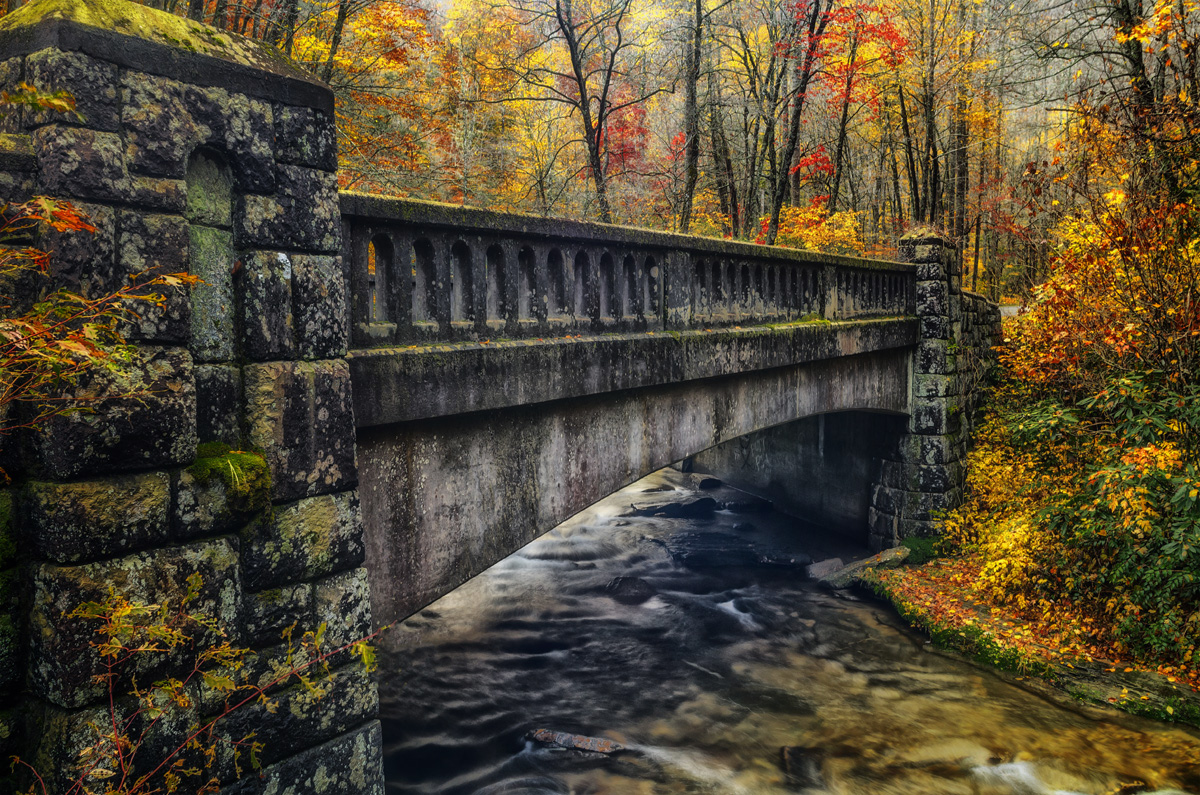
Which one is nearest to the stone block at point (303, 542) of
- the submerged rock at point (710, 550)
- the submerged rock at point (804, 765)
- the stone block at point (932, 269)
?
the submerged rock at point (804, 765)

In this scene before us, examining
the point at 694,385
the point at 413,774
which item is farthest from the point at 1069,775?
the point at 413,774

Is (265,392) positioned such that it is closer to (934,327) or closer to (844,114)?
(934,327)

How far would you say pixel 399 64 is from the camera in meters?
11.8

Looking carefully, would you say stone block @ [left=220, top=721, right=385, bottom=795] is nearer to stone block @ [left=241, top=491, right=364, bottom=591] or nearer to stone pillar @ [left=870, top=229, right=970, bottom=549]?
stone block @ [left=241, top=491, right=364, bottom=591]

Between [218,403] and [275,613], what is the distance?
2.86 ft

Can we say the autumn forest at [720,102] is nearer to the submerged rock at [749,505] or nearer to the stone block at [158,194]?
the submerged rock at [749,505]

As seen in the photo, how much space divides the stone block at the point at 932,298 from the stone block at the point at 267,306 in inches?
385

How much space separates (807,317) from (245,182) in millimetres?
6191

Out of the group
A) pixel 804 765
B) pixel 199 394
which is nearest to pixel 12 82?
pixel 199 394

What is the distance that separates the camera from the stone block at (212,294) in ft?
8.34

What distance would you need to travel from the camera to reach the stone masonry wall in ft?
33.8

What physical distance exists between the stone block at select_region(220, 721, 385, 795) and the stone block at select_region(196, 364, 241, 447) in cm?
131

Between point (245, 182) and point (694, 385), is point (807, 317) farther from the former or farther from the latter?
point (245, 182)

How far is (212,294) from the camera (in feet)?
8.50
